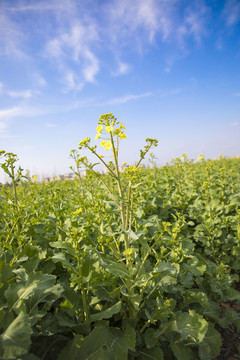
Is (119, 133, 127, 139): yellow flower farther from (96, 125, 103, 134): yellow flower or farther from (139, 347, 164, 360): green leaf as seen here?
(139, 347, 164, 360): green leaf

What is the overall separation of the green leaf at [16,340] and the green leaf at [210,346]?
153 cm

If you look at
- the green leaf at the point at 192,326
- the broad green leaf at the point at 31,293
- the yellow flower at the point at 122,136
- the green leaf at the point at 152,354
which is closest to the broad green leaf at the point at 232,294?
the green leaf at the point at 192,326

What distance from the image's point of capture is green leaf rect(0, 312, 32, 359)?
985mm

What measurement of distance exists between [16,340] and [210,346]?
1.76 meters

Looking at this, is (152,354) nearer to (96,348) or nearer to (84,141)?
(96,348)

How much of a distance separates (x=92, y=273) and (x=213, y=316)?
1434 mm

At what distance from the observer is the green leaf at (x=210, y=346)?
1877mm

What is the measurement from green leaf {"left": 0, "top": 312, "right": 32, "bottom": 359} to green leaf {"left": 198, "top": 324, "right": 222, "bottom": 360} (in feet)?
5.02

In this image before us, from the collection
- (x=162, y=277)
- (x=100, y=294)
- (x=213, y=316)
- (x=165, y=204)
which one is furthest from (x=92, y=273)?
(x=165, y=204)

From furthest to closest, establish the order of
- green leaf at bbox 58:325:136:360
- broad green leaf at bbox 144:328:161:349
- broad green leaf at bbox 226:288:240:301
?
broad green leaf at bbox 226:288:240:301 → broad green leaf at bbox 144:328:161:349 → green leaf at bbox 58:325:136:360

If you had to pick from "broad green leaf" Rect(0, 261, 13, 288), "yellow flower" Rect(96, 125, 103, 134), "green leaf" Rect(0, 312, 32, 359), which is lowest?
"green leaf" Rect(0, 312, 32, 359)

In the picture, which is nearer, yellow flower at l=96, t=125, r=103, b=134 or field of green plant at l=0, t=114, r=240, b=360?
field of green plant at l=0, t=114, r=240, b=360

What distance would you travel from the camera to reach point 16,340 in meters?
1.02

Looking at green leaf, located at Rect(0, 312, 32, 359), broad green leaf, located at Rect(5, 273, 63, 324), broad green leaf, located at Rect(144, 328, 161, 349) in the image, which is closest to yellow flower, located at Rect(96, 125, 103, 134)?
broad green leaf, located at Rect(5, 273, 63, 324)
